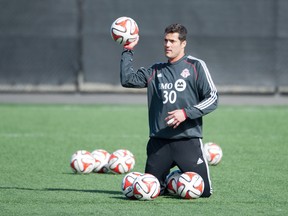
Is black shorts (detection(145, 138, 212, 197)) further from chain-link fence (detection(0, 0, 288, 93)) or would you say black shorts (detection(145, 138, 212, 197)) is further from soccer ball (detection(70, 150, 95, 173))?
chain-link fence (detection(0, 0, 288, 93))

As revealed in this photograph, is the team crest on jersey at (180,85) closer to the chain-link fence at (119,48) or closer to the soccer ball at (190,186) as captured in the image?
the soccer ball at (190,186)

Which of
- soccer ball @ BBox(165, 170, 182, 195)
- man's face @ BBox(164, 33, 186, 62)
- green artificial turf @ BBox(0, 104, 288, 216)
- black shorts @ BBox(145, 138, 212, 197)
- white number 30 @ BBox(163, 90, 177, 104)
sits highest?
man's face @ BBox(164, 33, 186, 62)

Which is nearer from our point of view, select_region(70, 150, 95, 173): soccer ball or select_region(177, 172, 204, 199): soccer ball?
select_region(177, 172, 204, 199): soccer ball

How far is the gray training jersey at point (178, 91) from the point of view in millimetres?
9898

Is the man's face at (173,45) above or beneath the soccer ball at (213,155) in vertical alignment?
above

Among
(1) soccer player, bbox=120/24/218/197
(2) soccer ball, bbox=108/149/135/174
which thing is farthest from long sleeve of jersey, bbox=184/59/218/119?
(2) soccer ball, bbox=108/149/135/174

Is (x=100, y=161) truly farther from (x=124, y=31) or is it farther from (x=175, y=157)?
(x=124, y=31)

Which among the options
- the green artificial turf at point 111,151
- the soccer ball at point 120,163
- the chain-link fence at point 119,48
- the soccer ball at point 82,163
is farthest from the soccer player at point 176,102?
the chain-link fence at point 119,48

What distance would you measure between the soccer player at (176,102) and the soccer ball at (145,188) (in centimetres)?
49

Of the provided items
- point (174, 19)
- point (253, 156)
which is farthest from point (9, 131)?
point (174, 19)

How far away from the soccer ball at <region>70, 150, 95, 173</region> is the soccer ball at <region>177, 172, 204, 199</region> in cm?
242

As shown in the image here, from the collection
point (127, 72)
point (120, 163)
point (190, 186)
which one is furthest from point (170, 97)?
point (120, 163)

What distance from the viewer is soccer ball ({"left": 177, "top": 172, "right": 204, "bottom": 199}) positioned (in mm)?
9461

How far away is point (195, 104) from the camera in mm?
9953
